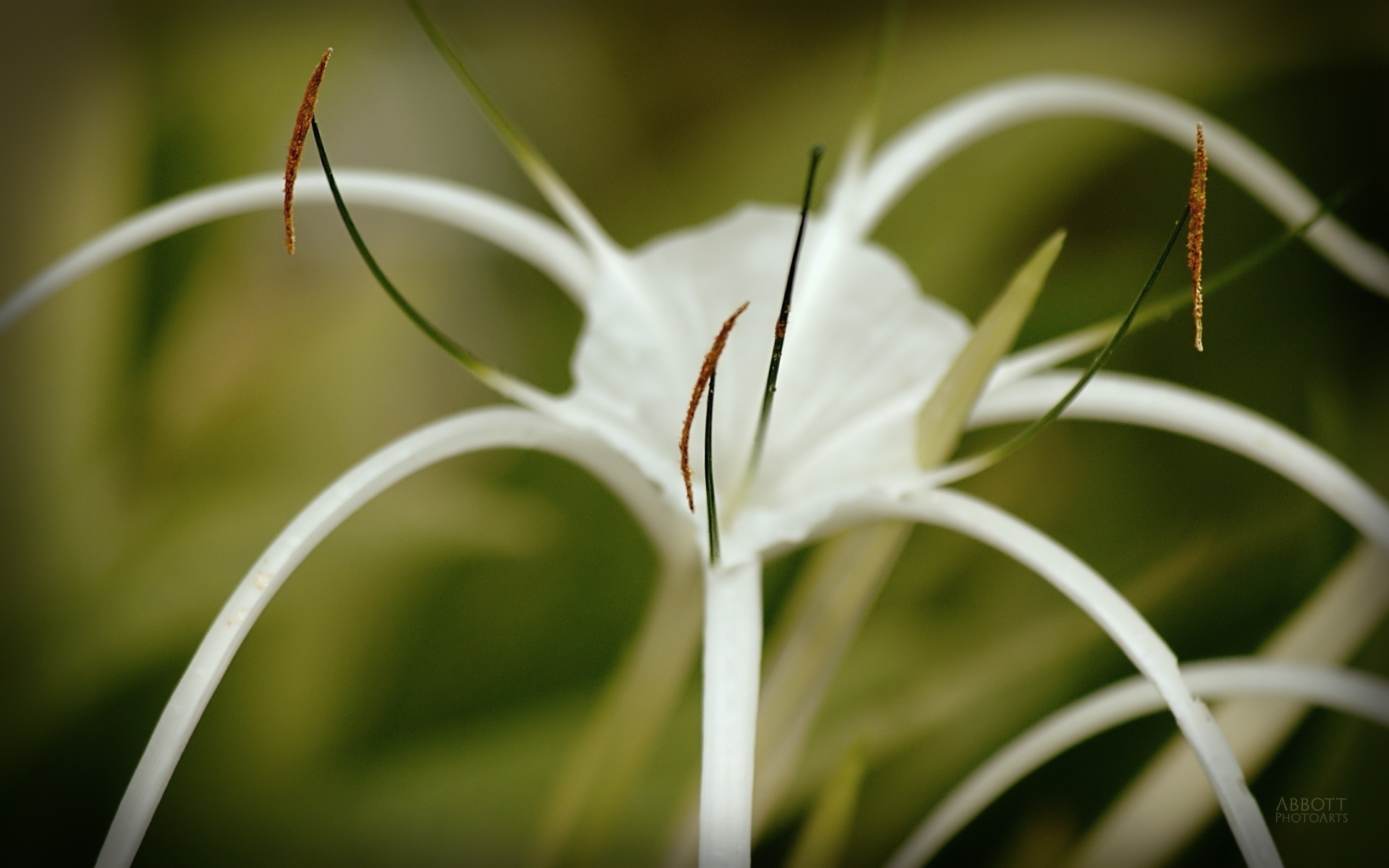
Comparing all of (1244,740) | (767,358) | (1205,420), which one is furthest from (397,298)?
(1244,740)

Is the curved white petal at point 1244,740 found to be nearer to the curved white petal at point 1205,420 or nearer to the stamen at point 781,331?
the curved white petal at point 1205,420

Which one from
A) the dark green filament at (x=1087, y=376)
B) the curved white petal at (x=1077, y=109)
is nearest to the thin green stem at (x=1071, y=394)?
the dark green filament at (x=1087, y=376)

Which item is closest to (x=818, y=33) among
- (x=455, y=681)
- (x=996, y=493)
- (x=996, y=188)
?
(x=996, y=188)

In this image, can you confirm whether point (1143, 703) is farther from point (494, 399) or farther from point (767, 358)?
point (494, 399)

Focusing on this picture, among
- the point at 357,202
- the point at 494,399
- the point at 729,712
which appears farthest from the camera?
the point at 494,399

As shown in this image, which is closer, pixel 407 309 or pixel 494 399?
pixel 407 309

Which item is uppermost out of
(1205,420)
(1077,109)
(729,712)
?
(1077,109)
